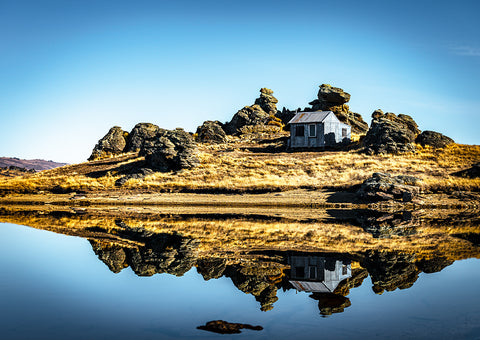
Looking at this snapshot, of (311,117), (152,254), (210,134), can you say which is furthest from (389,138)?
(152,254)

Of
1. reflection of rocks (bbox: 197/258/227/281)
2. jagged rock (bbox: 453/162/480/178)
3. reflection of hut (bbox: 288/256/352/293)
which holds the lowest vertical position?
reflection of rocks (bbox: 197/258/227/281)

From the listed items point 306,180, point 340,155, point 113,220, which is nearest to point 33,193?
point 113,220

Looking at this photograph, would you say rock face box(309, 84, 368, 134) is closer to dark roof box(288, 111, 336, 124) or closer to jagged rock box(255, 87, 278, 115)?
dark roof box(288, 111, 336, 124)

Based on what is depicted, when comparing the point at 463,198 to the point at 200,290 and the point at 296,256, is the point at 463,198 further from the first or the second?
the point at 200,290

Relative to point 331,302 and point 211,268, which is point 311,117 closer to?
point 211,268

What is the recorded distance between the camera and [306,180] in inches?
1742

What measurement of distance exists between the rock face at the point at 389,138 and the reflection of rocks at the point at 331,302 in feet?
150

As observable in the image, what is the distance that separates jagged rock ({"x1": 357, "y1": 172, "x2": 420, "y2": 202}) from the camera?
1422 inches

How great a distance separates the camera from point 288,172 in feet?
158

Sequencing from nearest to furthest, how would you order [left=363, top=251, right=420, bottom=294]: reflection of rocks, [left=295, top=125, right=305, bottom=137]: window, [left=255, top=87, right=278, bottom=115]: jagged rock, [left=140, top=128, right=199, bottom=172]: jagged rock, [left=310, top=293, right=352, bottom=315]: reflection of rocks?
[left=310, top=293, right=352, bottom=315]: reflection of rocks < [left=363, top=251, right=420, bottom=294]: reflection of rocks < [left=140, top=128, right=199, bottom=172]: jagged rock < [left=295, top=125, right=305, bottom=137]: window < [left=255, top=87, right=278, bottom=115]: jagged rock

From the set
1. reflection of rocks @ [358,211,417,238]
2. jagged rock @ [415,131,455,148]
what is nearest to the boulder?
jagged rock @ [415,131,455,148]

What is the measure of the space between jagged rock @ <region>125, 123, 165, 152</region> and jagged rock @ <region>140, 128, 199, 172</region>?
17.2 metres

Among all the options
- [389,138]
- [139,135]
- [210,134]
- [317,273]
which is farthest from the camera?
[139,135]

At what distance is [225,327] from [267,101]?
7872cm
